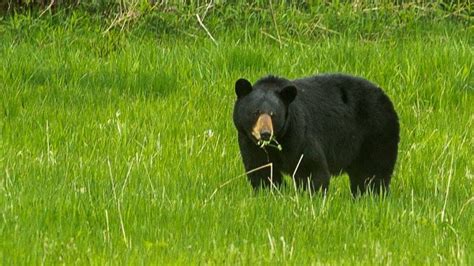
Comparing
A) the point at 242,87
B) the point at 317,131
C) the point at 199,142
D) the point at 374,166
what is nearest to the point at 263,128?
the point at 242,87

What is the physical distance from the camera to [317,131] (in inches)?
→ 266

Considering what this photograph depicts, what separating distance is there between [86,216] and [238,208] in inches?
30.7

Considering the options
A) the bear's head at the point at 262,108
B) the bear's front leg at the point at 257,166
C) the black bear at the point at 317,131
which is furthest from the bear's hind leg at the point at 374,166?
the bear's head at the point at 262,108

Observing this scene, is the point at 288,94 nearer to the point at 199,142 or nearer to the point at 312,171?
the point at 312,171

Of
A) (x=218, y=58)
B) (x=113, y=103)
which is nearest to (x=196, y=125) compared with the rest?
(x=113, y=103)

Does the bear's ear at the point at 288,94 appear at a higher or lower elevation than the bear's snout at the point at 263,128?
higher

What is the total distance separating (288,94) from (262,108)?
210 mm

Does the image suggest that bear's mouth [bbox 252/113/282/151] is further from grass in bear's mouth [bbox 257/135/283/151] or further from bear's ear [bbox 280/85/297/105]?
bear's ear [bbox 280/85/297/105]

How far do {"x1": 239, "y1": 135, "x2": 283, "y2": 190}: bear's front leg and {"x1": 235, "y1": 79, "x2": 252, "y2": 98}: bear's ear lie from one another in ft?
0.89

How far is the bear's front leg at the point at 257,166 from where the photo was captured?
6.43 m

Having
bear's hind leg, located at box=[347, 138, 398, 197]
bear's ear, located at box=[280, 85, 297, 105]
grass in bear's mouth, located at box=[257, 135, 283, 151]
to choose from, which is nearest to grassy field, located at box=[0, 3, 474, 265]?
bear's hind leg, located at box=[347, 138, 398, 197]

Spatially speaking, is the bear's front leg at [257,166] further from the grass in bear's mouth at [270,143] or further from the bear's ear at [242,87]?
the bear's ear at [242,87]

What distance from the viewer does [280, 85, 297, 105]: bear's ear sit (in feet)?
20.7

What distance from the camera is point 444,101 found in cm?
916
